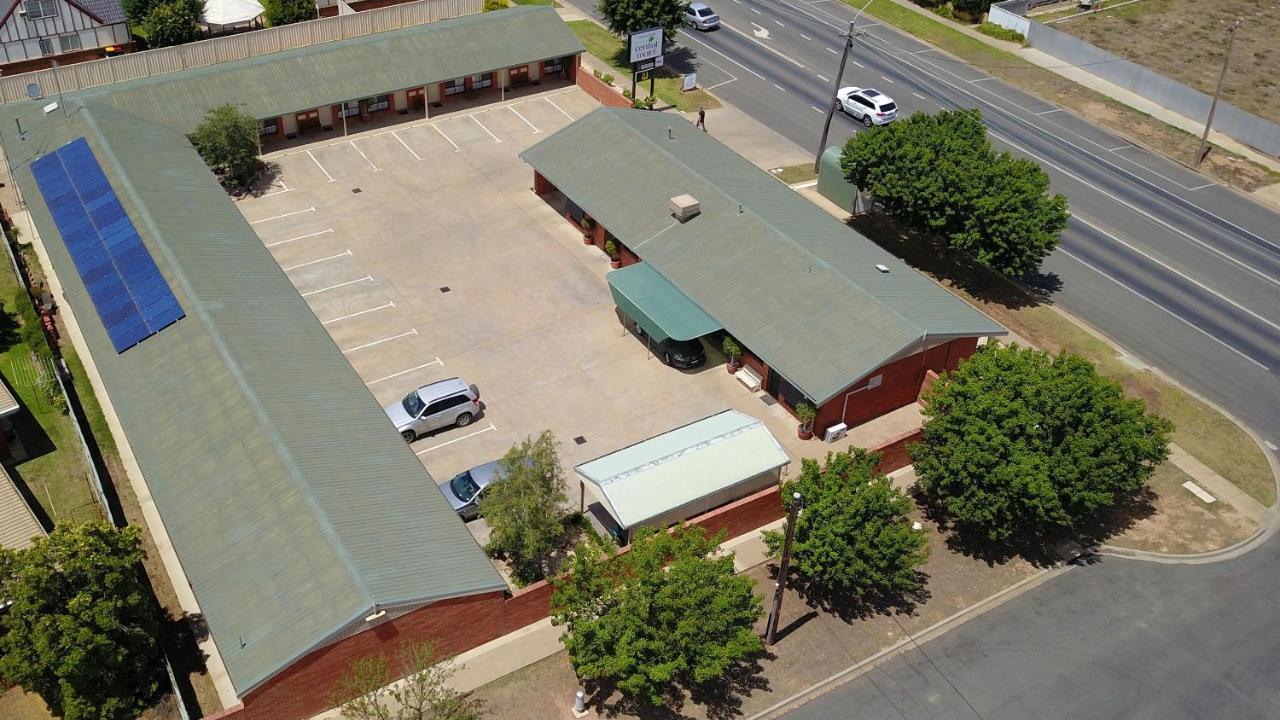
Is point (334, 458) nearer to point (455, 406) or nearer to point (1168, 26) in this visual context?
point (455, 406)

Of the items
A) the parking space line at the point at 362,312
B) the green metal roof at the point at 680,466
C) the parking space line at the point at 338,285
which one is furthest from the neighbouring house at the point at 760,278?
the parking space line at the point at 362,312

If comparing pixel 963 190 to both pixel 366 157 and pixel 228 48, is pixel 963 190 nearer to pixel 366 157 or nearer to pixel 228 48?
pixel 366 157

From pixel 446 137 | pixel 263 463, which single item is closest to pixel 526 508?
pixel 263 463

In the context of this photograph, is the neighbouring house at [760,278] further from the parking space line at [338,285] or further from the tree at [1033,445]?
the parking space line at [338,285]

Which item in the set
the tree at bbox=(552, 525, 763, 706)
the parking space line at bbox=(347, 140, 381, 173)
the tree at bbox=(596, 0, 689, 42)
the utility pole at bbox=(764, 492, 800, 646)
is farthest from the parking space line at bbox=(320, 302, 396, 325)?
the tree at bbox=(596, 0, 689, 42)

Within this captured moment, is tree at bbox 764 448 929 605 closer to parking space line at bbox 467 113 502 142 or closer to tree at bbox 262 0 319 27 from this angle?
parking space line at bbox 467 113 502 142

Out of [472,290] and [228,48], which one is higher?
[228,48]
